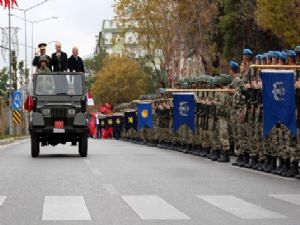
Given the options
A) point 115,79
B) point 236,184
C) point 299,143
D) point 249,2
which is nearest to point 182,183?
point 236,184

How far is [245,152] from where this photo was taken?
21.0 meters

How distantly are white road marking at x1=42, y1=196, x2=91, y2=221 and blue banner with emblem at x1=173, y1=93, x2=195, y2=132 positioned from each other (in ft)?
49.1

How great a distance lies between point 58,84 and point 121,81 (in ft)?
273

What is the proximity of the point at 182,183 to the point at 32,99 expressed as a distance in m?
11.3

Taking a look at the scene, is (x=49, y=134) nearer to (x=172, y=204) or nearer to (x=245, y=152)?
(x=245, y=152)

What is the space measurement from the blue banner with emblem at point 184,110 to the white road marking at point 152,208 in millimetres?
14624

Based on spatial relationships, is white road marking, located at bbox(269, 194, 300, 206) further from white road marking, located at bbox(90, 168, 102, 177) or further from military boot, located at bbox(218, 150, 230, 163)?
military boot, located at bbox(218, 150, 230, 163)

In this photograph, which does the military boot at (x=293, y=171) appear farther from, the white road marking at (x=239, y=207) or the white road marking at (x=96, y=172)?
the white road marking at (x=239, y=207)

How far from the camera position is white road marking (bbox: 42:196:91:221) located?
11.2m

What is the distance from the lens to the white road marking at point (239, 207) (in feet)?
37.4

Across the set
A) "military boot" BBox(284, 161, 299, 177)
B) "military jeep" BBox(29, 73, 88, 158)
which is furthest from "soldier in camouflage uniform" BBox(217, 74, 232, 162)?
"military boot" BBox(284, 161, 299, 177)

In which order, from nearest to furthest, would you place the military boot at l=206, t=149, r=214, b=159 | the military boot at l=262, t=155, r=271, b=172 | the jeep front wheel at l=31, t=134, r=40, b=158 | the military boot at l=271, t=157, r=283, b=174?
the military boot at l=271, t=157, r=283, b=174 < the military boot at l=262, t=155, r=271, b=172 < the military boot at l=206, t=149, r=214, b=159 < the jeep front wheel at l=31, t=134, r=40, b=158

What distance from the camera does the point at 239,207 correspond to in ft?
40.7

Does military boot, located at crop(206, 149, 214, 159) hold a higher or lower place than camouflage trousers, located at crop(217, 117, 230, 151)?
lower
